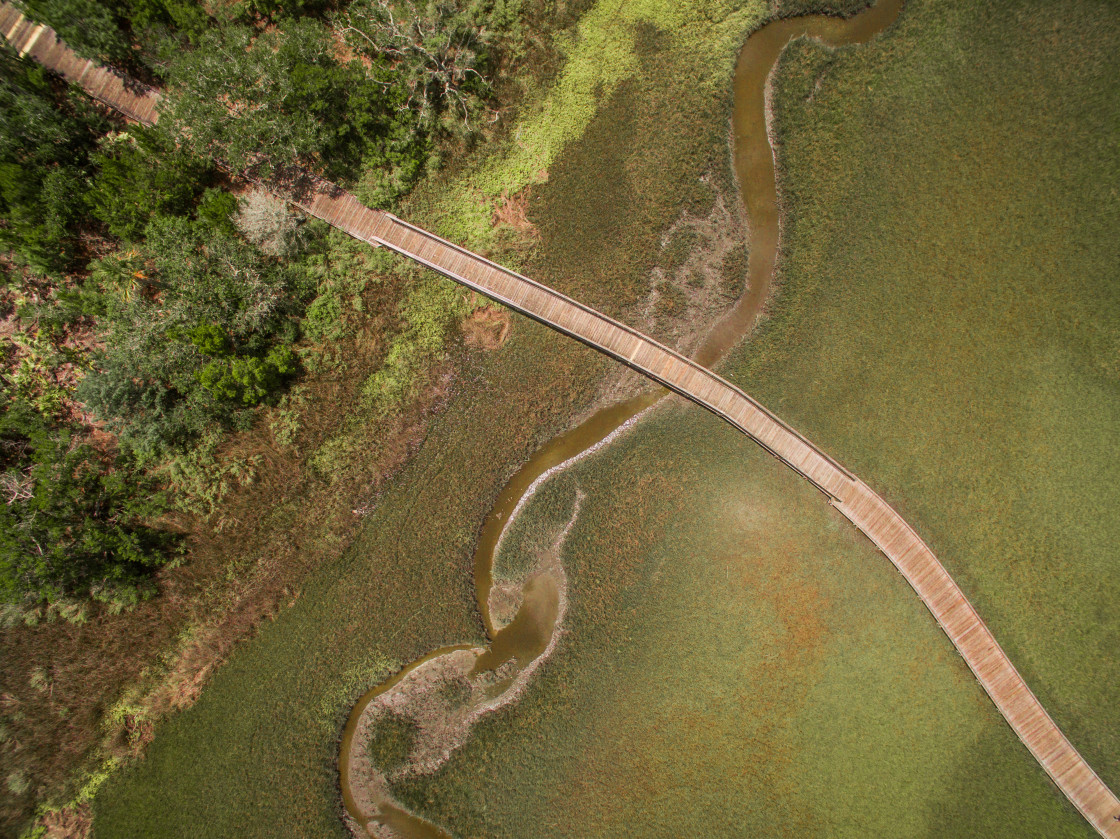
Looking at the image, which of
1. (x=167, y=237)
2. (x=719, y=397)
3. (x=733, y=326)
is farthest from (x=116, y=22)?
(x=719, y=397)

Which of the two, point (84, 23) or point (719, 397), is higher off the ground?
point (84, 23)

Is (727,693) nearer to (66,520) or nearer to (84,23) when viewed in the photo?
(66,520)

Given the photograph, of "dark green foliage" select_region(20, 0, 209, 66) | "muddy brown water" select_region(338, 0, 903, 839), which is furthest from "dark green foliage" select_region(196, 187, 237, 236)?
"muddy brown water" select_region(338, 0, 903, 839)

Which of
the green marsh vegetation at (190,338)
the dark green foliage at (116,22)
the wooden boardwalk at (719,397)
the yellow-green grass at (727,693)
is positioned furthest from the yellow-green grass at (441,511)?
the dark green foliage at (116,22)

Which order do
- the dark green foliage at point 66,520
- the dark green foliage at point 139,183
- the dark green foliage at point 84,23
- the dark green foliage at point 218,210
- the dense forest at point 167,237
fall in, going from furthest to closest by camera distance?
the dark green foliage at point 218,210 → the dark green foliage at point 139,183 → the dense forest at point 167,237 → the dark green foliage at point 84,23 → the dark green foliage at point 66,520

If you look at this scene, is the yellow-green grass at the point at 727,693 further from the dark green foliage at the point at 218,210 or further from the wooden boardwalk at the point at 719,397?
the dark green foliage at the point at 218,210

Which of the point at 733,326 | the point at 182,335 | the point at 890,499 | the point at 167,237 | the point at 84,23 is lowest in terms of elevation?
the point at 182,335
